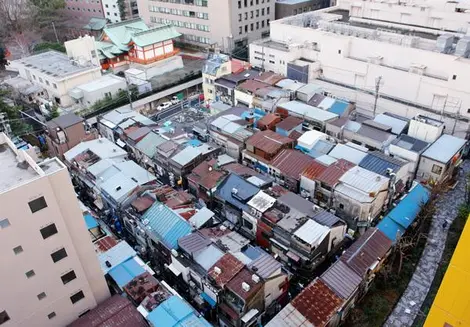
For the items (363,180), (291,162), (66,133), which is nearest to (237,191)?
(291,162)

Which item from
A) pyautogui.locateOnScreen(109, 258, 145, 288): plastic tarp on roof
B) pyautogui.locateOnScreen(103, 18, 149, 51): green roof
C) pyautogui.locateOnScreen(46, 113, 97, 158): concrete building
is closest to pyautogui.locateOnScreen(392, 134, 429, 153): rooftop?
pyautogui.locateOnScreen(109, 258, 145, 288): plastic tarp on roof

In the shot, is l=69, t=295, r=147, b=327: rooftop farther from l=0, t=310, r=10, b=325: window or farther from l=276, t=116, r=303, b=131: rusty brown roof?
l=276, t=116, r=303, b=131: rusty brown roof

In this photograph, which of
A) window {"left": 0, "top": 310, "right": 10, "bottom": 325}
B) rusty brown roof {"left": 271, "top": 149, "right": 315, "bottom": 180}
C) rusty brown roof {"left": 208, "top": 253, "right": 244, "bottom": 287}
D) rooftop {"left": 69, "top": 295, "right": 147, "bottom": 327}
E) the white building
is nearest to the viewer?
window {"left": 0, "top": 310, "right": 10, "bottom": 325}

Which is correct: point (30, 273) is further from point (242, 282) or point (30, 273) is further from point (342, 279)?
point (342, 279)

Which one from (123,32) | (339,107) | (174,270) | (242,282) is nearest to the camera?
(242,282)

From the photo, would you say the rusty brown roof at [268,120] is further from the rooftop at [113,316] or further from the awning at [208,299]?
the rooftop at [113,316]

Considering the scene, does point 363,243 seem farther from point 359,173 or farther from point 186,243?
point 186,243
